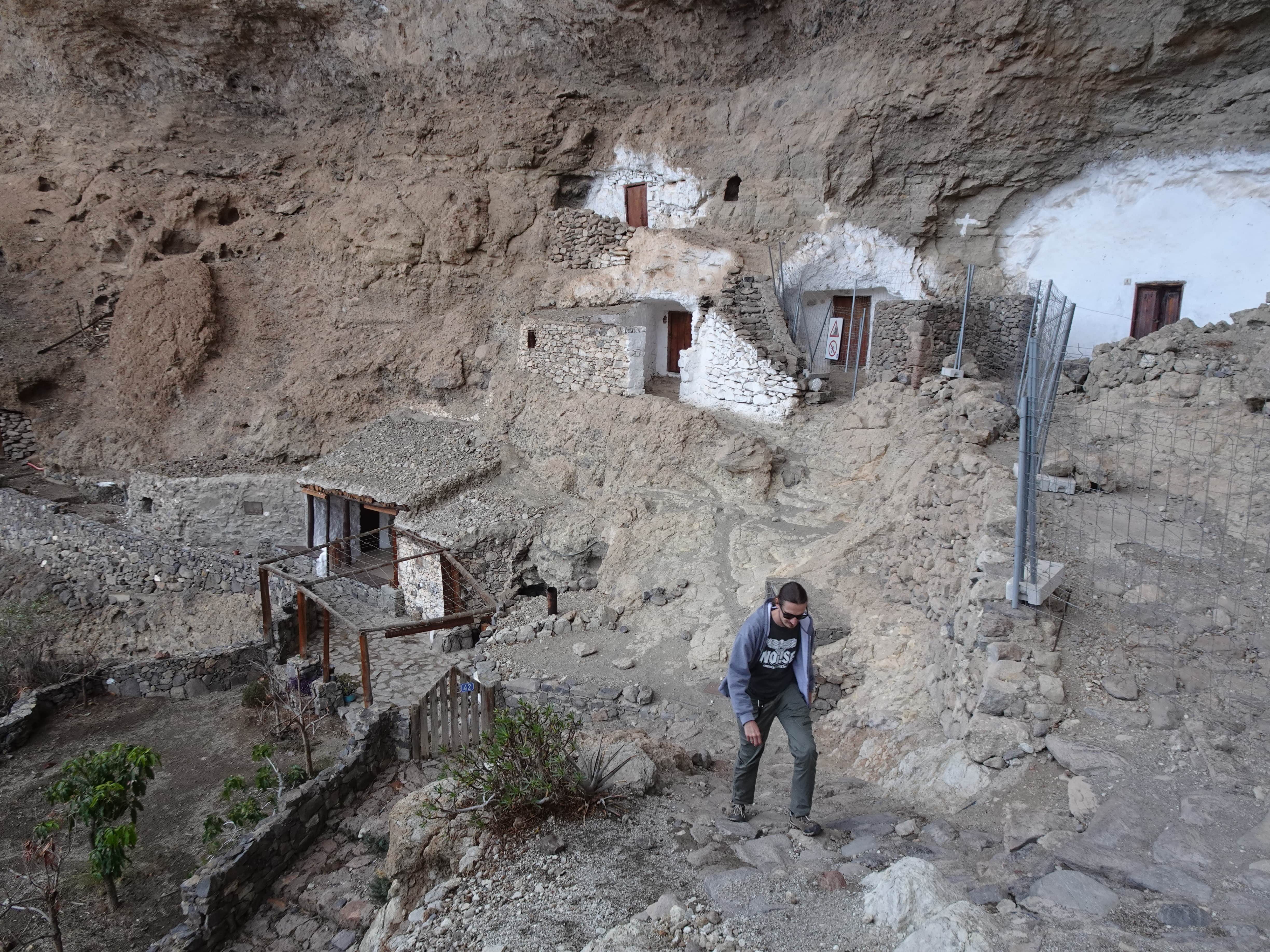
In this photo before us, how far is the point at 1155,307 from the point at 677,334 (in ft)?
24.9

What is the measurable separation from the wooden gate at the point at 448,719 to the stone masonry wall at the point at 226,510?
806 centimetres

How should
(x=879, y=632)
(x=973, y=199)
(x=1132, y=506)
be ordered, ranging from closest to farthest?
(x=1132, y=506) → (x=879, y=632) → (x=973, y=199)

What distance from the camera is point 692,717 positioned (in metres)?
7.21

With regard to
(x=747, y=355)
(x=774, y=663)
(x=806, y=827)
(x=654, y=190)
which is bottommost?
(x=806, y=827)

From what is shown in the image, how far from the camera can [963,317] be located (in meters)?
10.2

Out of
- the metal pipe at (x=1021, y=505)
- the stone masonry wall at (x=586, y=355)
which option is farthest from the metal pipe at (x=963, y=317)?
the metal pipe at (x=1021, y=505)

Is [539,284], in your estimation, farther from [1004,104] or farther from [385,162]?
[1004,104]

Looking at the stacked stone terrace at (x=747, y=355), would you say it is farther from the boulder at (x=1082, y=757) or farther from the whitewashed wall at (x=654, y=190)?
the boulder at (x=1082, y=757)

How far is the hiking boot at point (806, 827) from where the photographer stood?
156 inches

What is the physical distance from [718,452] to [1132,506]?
5.17 metres

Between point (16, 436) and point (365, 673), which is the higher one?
point (16, 436)

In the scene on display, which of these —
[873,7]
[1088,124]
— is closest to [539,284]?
[873,7]

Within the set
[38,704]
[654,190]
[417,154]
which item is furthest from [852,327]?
[38,704]

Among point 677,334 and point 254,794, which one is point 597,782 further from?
point 677,334
